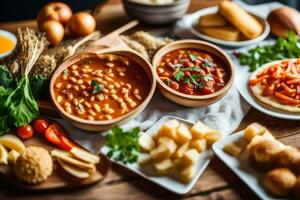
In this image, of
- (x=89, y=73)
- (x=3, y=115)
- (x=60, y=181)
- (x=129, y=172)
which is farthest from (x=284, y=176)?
(x=3, y=115)

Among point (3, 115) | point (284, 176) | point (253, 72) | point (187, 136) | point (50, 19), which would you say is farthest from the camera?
point (50, 19)

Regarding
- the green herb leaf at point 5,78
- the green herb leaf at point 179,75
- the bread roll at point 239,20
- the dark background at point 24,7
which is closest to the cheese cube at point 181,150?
the green herb leaf at point 179,75

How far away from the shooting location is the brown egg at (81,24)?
163 inches

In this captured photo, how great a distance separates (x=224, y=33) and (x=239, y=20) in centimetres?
17

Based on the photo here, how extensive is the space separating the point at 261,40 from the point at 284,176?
1.71m

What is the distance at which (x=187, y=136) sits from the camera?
3.09 metres

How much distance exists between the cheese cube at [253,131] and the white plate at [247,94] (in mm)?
297

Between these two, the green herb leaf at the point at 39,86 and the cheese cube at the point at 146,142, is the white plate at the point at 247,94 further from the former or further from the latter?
the green herb leaf at the point at 39,86

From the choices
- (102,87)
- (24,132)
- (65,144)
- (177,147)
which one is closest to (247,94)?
(177,147)

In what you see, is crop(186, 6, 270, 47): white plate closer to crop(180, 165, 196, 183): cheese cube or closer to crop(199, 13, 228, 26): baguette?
crop(199, 13, 228, 26): baguette

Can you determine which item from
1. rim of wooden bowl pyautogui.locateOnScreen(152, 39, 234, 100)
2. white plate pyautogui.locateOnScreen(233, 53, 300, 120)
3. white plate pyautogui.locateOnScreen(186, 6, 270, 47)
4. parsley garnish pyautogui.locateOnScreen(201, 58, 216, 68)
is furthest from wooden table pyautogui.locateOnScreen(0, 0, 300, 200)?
white plate pyautogui.locateOnScreen(186, 6, 270, 47)

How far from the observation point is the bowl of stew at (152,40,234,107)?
3.48 meters

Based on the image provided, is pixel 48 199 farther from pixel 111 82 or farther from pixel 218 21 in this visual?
pixel 218 21

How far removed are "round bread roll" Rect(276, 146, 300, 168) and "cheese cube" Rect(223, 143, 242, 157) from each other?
259mm
